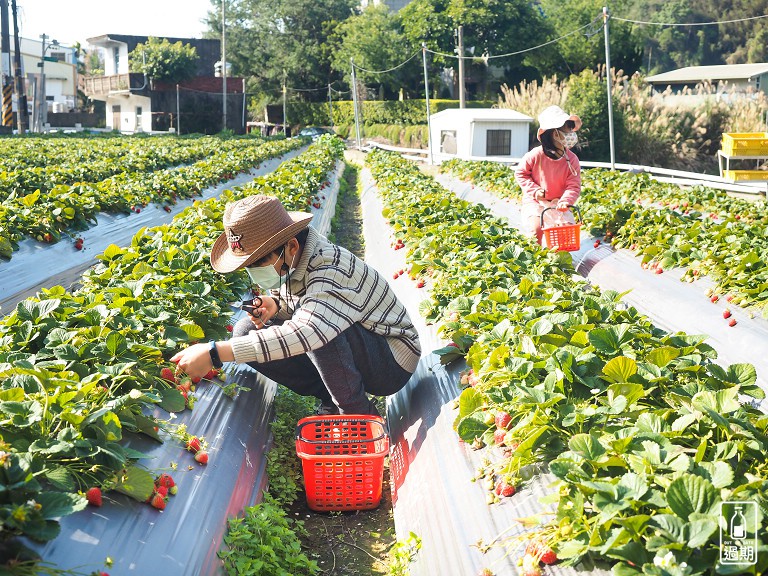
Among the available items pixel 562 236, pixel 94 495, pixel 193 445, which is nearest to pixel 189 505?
pixel 193 445

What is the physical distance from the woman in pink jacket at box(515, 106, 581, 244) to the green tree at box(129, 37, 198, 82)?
148 feet

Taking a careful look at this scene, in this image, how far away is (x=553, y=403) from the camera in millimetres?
2820

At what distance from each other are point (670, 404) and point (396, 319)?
160 cm

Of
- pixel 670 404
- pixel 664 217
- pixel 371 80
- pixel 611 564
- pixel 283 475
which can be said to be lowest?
pixel 283 475

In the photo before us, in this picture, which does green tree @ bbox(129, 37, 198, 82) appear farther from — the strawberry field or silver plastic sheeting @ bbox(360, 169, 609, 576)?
silver plastic sheeting @ bbox(360, 169, 609, 576)

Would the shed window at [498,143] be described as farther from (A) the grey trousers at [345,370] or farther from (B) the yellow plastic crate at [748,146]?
(A) the grey trousers at [345,370]

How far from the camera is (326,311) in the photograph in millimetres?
3652

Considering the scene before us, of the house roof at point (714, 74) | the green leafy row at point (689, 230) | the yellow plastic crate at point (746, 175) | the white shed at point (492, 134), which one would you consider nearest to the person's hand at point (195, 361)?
the green leafy row at point (689, 230)

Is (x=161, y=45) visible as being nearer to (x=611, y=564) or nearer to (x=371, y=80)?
(x=371, y=80)

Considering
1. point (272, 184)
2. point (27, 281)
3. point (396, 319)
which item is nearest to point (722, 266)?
point (396, 319)

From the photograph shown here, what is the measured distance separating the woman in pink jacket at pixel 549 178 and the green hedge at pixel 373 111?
37.6 m

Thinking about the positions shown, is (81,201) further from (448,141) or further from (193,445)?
(448,141)

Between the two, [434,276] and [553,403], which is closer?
[553,403]

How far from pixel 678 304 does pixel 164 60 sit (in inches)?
1844
